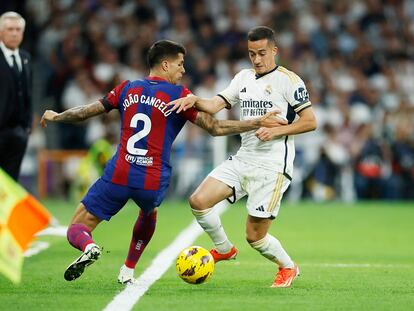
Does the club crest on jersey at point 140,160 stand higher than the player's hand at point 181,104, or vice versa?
the player's hand at point 181,104

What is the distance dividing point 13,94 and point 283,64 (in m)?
10.7

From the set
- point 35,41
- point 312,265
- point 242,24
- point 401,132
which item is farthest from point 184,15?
point 312,265

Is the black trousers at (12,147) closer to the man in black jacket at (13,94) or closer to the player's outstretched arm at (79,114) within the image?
the man in black jacket at (13,94)

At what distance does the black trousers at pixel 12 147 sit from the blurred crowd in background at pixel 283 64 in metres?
7.83

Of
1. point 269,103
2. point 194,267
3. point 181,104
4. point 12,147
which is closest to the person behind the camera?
point 181,104

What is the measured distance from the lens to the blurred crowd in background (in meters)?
21.4

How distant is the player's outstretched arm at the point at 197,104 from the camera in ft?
27.9

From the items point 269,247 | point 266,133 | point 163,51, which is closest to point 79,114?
point 163,51

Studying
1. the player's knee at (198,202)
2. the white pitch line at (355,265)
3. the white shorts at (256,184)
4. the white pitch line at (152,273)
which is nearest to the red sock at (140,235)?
the white pitch line at (152,273)

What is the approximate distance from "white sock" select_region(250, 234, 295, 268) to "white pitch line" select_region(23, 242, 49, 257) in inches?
130

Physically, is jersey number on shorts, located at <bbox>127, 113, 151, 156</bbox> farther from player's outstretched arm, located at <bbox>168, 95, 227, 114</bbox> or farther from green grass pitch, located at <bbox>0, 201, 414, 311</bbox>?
green grass pitch, located at <bbox>0, 201, 414, 311</bbox>

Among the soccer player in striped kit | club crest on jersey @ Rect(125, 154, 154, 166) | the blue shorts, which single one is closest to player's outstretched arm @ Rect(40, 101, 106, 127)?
the soccer player in striped kit

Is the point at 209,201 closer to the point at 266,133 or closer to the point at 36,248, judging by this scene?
the point at 266,133

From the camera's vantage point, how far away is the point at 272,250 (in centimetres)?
920
